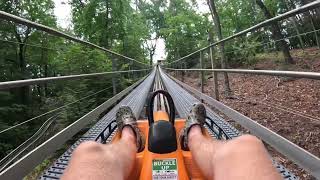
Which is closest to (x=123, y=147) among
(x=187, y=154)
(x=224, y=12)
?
(x=187, y=154)

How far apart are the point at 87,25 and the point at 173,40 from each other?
682cm

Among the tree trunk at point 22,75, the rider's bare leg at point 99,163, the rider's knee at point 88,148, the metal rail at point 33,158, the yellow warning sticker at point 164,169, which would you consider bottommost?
the yellow warning sticker at point 164,169

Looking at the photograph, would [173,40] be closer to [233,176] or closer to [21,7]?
[21,7]

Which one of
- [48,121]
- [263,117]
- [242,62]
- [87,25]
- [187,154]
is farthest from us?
[87,25]

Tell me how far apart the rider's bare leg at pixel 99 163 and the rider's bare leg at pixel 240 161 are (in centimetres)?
34

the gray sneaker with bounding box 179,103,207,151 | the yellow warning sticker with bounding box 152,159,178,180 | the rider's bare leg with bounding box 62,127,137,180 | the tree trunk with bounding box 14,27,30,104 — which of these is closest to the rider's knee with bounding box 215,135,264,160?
the yellow warning sticker with bounding box 152,159,178,180

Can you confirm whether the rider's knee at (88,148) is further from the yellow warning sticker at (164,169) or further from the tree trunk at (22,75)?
the tree trunk at (22,75)

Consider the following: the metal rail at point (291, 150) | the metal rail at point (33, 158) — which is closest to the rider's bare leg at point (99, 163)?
the metal rail at point (33, 158)

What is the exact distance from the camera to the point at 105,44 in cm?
1541

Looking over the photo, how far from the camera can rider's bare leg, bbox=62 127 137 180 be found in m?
1.30

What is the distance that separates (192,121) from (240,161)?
830 millimetres

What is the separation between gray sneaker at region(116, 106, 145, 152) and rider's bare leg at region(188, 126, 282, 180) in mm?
495

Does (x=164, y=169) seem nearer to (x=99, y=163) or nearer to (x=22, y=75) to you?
(x=99, y=163)

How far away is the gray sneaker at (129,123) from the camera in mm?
2033
